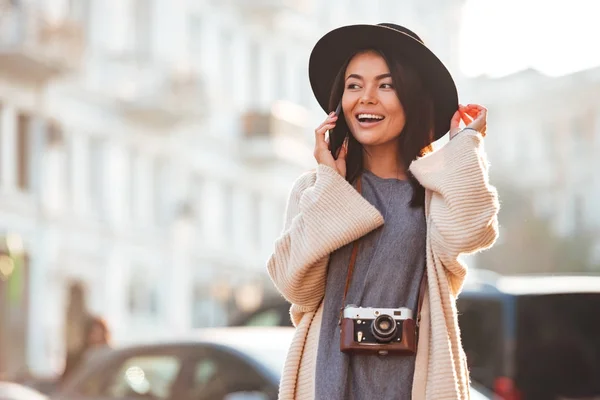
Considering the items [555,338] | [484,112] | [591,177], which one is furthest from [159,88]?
[591,177]

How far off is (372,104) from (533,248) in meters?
57.6

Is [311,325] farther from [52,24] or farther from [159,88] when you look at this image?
[159,88]

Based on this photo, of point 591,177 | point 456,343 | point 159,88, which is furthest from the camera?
point 591,177

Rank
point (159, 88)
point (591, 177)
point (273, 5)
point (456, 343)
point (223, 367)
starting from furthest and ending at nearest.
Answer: point (591, 177) → point (273, 5) → point (159, 88) → point (223, 367) → point (456, 343)

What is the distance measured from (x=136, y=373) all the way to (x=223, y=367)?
56 centimetres

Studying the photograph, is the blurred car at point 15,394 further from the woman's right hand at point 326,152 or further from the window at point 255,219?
the window at point 255,219

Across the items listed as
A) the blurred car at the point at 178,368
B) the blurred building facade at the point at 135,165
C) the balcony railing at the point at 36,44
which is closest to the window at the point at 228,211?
the blurred building facade at the point at 135,165

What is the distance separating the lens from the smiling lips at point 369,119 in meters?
4.36

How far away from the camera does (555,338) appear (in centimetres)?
1062

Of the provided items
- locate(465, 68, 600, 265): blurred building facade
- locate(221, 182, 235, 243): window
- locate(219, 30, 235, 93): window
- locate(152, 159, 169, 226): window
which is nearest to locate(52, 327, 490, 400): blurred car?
locate(152, 159, 169, 226): window

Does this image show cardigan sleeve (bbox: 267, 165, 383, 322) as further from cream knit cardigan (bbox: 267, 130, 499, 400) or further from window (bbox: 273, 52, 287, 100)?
window (bbox: 273, 52, 287, 100)

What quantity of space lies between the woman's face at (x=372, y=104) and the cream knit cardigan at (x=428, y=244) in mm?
126

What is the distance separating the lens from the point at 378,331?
13.5ft

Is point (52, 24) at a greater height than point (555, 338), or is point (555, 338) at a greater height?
point (52, 24)
